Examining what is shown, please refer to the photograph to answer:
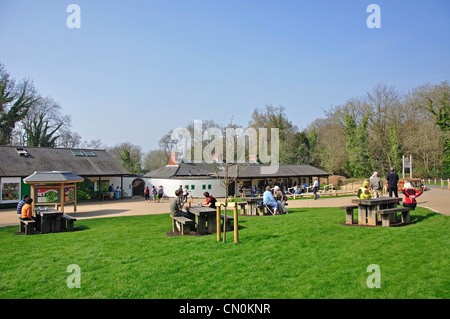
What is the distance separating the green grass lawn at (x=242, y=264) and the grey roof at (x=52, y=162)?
1849cm

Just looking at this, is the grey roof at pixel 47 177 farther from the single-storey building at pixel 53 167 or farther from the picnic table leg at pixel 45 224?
the single-storey building at pixel 53 167

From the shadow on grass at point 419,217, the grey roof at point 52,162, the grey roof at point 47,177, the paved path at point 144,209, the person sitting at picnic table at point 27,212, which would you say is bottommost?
the paved path at point 144,209

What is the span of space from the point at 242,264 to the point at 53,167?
2637 centimetres

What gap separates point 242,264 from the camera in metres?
6.85

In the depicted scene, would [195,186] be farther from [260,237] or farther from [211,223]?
[260,237]

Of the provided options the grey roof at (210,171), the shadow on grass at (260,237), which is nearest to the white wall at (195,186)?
the grey roof at (210,171)

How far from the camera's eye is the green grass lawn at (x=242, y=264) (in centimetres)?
553

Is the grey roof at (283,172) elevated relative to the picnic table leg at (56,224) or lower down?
elevated

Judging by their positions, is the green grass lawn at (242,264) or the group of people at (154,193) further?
the group of people at (154,193)

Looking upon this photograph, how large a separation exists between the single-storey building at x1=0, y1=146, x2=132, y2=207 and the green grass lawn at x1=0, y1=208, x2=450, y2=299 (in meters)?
17.3

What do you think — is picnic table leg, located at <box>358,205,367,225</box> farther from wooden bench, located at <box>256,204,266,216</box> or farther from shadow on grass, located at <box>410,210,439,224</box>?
wooden bench, located at <box>256,204,266,216</box>

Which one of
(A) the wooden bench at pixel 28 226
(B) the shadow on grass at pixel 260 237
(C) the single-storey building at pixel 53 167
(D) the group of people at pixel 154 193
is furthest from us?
(D) the group of people at pixel 154 193

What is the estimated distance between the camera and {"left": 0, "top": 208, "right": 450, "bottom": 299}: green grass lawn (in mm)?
5531
